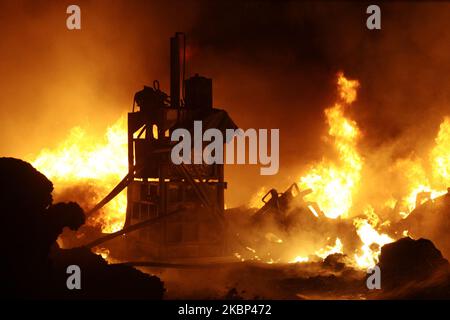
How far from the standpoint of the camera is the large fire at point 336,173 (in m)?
18.9

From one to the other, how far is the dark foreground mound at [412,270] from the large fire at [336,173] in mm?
2290

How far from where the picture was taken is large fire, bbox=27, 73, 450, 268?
745 inches

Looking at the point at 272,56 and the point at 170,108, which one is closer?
the point at 170,108

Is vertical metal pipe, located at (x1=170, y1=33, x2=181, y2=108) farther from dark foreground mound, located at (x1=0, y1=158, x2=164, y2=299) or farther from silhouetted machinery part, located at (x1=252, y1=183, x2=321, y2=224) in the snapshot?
dark foreground mound, located at (x1=0, y1=158, x2=164, y2=299)

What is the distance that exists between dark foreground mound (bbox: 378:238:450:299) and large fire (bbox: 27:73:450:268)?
229cm

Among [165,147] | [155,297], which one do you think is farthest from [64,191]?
[155,297]

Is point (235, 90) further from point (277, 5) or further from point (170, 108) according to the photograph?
point (170, 108)

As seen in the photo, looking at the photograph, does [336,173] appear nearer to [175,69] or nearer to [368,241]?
[368,241]

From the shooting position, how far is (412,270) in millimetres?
13312

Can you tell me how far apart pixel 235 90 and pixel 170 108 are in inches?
548

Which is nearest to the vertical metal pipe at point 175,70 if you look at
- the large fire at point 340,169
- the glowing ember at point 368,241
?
the glowing ember at point 368,241

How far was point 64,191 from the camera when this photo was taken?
20859mm

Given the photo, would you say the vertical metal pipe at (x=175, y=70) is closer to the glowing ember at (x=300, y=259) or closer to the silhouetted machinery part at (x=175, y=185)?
the silhouetted machinery part at (x=175, y=185)

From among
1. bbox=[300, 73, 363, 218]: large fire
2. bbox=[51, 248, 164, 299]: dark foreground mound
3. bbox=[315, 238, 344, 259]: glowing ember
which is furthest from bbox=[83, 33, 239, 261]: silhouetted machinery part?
bbox=[300, 73, 363, 218]: large fire
